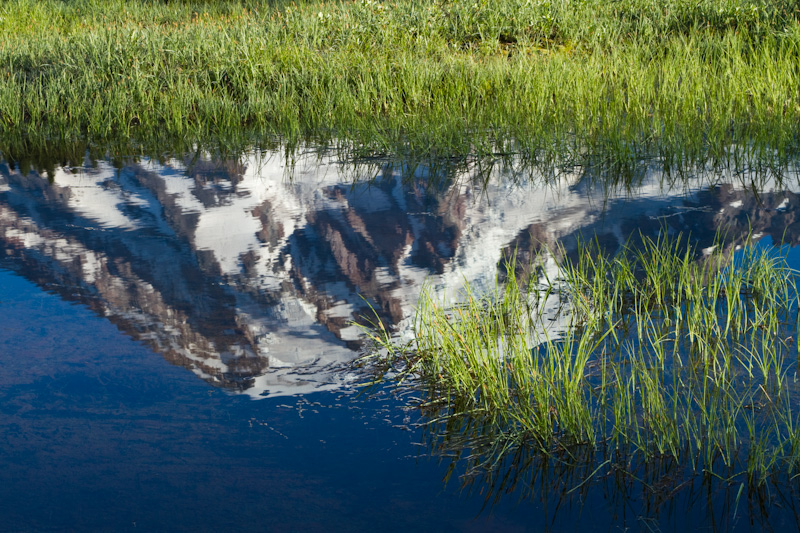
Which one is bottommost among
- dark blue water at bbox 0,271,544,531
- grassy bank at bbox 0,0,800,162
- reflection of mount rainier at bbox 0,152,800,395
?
dark blue water at bbox 0,271,544,531

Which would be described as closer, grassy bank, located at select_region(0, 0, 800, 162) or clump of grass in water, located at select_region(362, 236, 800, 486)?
clump of grass in water, located at select_region(362, 236, 800, 486)

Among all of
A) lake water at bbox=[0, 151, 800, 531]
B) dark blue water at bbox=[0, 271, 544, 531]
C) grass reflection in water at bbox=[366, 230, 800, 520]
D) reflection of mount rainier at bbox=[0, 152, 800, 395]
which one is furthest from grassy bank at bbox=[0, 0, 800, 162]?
dark blue water at bbox=[0, 271, 544, 531]

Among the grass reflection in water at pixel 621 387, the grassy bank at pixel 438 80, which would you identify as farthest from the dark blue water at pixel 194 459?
the grassy bank at pixel 438 80

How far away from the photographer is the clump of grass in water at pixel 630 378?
Answer: 6.88ft

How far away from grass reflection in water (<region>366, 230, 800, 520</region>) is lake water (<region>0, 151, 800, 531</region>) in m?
0.08

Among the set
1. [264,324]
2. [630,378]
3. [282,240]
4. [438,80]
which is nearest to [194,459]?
[264,324]

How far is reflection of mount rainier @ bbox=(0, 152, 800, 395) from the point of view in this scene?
10.2ft

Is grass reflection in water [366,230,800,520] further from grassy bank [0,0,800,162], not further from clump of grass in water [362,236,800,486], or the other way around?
grassy bank [0,0,800,162]

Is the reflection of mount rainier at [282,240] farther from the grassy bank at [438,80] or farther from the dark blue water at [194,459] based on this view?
the grassy bank at [438,80]

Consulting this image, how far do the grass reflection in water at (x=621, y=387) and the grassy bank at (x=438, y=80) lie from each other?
2279mm

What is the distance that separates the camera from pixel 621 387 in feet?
7.05

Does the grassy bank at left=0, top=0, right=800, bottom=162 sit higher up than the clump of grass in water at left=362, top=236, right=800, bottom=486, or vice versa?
the grassy bank at left=0, top=0, right=800, bottom=162

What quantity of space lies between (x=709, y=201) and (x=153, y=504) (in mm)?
3439

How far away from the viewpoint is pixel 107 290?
3.54m
